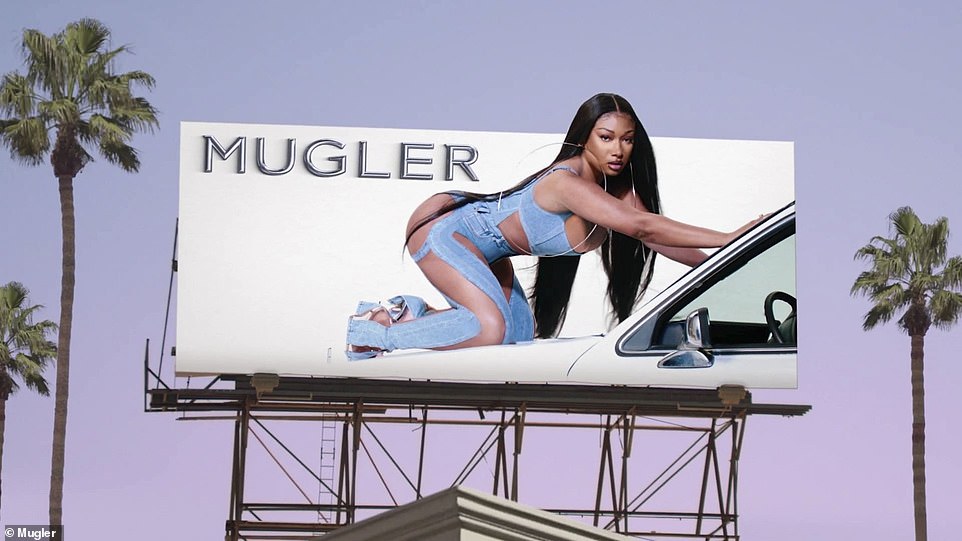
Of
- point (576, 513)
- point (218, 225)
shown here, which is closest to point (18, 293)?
point (218, 225)

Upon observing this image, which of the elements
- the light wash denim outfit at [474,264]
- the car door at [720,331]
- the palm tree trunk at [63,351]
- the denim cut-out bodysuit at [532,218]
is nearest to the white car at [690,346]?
the car door at [720,331]

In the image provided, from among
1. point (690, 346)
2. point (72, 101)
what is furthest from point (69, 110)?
point (690, 346)

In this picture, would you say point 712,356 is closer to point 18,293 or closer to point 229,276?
point 229,276

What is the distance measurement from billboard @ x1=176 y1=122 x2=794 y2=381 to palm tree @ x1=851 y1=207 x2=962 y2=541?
14.2 meters

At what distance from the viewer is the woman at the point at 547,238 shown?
31469 mm

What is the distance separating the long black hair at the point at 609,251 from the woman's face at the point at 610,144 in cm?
8

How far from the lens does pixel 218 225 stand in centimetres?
3119

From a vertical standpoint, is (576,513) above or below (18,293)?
below

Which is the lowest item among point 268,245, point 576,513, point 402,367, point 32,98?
point 576,513

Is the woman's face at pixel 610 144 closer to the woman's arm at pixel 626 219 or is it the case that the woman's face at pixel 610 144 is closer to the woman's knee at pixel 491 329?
the woman's arm at pixel 626 219

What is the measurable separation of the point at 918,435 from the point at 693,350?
589 inches

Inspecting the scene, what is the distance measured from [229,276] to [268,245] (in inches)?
31.1

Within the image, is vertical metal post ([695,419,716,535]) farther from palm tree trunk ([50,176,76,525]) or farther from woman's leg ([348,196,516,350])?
palm tree trunk ([50,176,76,525])

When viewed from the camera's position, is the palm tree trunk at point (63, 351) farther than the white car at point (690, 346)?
Yes
